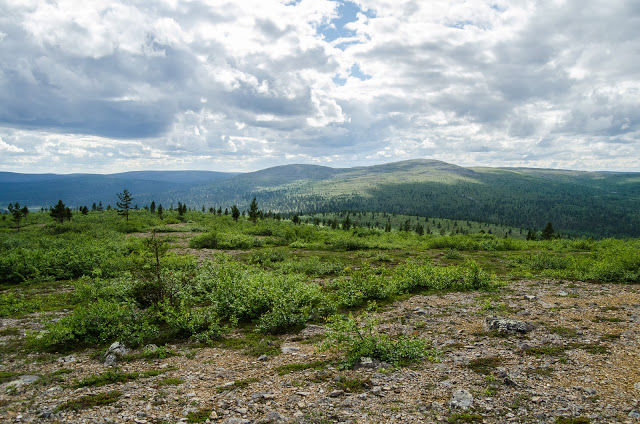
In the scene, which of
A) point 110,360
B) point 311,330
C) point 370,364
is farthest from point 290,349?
point 110,360

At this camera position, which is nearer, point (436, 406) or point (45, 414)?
point (45, 414)

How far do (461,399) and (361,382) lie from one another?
228 cm

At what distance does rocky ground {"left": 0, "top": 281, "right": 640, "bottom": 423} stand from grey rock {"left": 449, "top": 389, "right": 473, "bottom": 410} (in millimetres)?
24

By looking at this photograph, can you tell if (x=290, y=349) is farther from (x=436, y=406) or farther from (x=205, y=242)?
(x=205, y=242)

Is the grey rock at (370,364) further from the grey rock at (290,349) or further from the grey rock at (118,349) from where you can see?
the grey rock at (118,349)

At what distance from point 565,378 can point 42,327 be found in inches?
687

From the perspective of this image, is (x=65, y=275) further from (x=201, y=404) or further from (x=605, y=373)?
(x=605, y=373)

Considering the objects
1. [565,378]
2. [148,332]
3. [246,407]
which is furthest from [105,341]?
[565,378]

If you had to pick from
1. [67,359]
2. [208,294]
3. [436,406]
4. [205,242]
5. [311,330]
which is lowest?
[205,242]

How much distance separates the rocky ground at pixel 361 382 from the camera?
21.6 feet

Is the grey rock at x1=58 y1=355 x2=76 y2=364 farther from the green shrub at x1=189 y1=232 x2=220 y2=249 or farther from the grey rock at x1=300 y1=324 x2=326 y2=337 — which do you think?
the green shrub at x1=189 y1=232 x2=220 y2=249

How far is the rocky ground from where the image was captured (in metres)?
6.57

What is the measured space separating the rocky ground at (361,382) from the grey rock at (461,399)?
24 millimetres

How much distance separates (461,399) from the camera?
699cm
